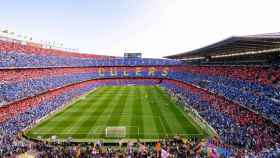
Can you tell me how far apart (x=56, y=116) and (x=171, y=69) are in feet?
186

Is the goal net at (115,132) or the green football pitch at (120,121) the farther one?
the green football pitch at (120,121)

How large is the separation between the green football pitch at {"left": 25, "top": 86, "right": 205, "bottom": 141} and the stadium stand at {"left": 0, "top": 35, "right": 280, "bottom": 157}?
2132 millimetres

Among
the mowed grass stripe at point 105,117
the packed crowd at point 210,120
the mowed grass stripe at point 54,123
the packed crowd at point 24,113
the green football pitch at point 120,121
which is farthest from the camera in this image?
the mowed grass stripe at point 54,123

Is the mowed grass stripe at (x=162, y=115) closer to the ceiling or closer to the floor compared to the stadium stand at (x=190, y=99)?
closer to the floor

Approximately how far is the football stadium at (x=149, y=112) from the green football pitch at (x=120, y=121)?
0.38 ft

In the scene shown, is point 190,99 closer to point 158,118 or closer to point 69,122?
point 158,118

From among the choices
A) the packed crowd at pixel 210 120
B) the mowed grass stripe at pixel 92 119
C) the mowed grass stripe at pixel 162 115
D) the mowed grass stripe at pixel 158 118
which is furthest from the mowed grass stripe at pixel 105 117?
the packed crowd at pixel 210 120

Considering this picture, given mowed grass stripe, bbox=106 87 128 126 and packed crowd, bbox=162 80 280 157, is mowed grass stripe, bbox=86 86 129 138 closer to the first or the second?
mowed grass stripe, bbox=106 87 128 126

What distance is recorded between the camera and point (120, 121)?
44.8m

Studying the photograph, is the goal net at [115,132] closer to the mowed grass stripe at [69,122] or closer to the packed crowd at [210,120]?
the mowed grass stripe at [69,122]

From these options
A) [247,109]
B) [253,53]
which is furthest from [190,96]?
[247,109]

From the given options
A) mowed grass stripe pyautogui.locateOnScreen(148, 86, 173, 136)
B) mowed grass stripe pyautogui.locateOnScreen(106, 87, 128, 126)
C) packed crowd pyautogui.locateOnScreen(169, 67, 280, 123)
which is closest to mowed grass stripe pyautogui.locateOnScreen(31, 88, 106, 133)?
mowed grass stripe pyautogui.locateOnScreen(106, 87, 128, 126)

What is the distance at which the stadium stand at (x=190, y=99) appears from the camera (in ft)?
94.9

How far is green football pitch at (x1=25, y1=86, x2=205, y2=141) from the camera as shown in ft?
124
